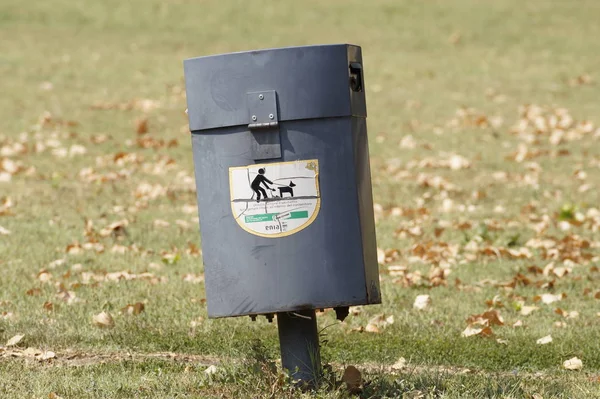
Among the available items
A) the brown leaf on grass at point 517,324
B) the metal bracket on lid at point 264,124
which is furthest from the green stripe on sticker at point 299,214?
the brown leaf on grass at point 517,324

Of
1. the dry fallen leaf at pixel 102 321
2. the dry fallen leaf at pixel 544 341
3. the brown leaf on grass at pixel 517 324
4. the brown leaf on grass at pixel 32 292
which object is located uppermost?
the brown leaf on grass at pixel 32 292

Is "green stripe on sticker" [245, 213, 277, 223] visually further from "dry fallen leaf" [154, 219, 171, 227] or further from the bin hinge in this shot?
"dry fallen leaf" [154, 219, 171, 227]

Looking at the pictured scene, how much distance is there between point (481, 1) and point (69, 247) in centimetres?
1858

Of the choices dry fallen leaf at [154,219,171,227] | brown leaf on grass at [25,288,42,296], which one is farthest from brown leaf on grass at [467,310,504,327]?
dry fallen leaf at [154,219,171,227]

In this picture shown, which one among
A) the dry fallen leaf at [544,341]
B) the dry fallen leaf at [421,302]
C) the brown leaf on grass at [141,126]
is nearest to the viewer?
the dry fallen leaf at [544,341]

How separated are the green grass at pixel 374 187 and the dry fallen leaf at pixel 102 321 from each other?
0.07m

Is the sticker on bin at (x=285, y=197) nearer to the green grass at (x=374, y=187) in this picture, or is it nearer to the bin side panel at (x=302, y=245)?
the bin side panel at (x=302, y=245)

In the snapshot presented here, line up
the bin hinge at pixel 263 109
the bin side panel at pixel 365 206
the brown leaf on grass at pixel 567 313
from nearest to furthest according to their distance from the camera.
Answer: the bin hinge at pixel 263 109 < the bin side panel at pixel 365 206 < the brown leaf on grass at pixel 567 313

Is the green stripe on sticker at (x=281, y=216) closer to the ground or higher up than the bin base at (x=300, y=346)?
higher up

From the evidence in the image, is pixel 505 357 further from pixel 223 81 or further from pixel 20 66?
pixel 20 66

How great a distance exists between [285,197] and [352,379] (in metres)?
0.87

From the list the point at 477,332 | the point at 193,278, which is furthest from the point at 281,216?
the point at 193,278

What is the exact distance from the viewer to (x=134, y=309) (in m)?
6.22

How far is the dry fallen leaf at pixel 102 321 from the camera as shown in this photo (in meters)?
5.88
